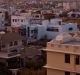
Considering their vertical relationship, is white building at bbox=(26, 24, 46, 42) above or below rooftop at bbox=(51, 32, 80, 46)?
below

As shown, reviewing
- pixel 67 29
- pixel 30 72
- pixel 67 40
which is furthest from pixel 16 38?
pixel 67 40

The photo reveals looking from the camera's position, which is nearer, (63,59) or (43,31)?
(63,59)

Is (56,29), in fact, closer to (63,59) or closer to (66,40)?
(66,40)

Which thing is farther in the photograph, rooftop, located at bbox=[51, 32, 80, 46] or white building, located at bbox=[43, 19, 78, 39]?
white building, located at bbox=[43, 19, 78, 39]

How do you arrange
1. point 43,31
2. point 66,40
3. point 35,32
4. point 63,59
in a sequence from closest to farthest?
point 63,59, point 66,40, point 35,32, point 43,31

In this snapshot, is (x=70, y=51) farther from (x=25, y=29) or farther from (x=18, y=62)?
(x=25, y=29)

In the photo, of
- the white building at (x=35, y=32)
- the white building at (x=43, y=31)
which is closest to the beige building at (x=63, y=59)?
the white building at (x=43, y=31)

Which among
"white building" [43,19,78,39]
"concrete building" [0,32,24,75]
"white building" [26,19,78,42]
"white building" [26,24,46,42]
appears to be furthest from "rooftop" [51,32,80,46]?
"white building" [43,19,78,39]

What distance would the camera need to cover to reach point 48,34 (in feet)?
98.3

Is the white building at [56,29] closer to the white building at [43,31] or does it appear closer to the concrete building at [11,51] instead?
the white building at [43,31]

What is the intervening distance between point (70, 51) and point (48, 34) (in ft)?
74.6

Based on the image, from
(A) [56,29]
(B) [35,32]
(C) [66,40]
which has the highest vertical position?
(C) [66,40]

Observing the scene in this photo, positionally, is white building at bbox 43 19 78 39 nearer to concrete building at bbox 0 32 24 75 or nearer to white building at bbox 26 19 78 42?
white building at bbox 26 19 78 42

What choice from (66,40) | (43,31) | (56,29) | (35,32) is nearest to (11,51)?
(35,32)
